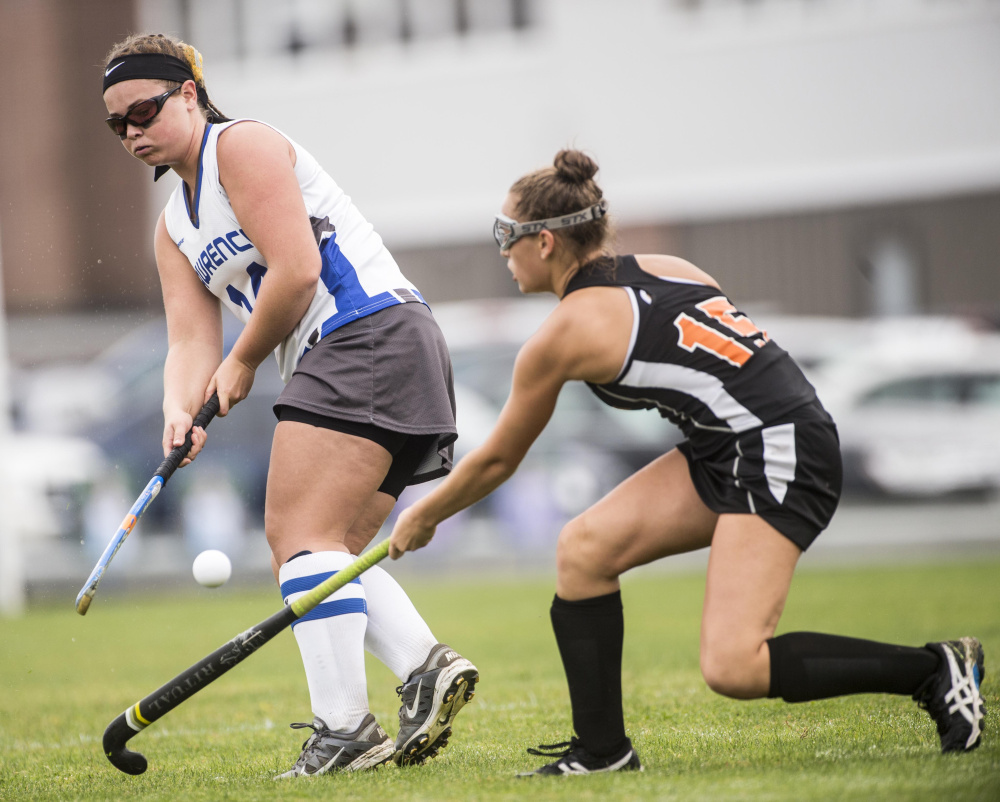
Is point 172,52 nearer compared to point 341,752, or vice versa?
point 341,752

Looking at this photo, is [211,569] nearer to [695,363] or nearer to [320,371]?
[320,371]

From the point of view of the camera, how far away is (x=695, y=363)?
3.18 metres

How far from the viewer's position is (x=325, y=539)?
3562 mm

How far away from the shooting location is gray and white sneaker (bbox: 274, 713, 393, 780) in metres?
3.50

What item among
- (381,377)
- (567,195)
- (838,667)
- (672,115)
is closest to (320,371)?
(381,377)

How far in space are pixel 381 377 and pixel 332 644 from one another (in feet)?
2.48

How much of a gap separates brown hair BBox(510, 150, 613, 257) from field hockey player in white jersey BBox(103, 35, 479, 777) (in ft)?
1.96

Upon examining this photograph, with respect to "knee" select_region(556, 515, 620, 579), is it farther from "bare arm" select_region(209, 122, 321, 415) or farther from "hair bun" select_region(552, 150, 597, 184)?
"bare arm" select_region(209, 122, 321, 415)

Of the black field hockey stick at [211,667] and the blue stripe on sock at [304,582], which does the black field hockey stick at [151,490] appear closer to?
the black field hockey stick at [211,667]

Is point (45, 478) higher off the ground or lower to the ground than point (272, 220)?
lower

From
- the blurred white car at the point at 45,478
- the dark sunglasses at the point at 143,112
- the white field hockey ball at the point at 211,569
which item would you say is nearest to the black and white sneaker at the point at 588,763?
the white field hockey ball at the point at 211,569

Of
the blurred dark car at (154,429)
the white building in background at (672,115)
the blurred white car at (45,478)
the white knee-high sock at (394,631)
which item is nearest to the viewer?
the white knee-high sock at (394,631)

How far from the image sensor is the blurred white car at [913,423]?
40.0ft

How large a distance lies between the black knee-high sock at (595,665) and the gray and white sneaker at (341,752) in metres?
0.61
